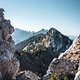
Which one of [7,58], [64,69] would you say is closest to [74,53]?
[64,69]

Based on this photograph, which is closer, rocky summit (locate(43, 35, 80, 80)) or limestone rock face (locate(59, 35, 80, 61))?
A: rocky summit (locate(43, 35, 80, 80))

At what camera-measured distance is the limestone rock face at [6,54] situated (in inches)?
3063

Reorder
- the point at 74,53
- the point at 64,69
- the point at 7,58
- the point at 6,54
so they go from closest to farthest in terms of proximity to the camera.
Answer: the point at 7,58
the point at 6,54
the point at 64,69
the point at 74,53

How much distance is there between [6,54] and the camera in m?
80.1

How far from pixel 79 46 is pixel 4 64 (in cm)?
3077

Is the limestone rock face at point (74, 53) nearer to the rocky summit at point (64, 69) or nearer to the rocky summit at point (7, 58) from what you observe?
the rocky summit at point (64, 69)

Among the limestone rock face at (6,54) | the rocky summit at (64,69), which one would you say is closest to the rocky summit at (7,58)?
the limestone rock face at (6,54)

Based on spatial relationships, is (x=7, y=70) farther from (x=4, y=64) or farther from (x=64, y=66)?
(x=64, y=66)

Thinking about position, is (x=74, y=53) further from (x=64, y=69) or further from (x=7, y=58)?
(x=7, y=58)

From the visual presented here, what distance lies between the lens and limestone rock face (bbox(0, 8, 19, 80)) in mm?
77812

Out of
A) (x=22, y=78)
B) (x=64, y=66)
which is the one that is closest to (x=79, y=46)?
(x=64, y=66)

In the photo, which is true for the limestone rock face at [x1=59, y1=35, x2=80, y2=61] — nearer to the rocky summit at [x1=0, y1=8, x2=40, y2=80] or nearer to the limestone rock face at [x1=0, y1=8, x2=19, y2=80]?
the rocky summit at [x1=0, y1=8, x2=40, y2=80]

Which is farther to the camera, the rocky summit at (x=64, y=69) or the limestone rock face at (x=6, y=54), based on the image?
the limestone rock face at (x=6, y=54)

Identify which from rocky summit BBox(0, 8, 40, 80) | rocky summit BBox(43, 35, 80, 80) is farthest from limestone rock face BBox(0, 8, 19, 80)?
rocky summit BBox(43, 35, 80, 80)
